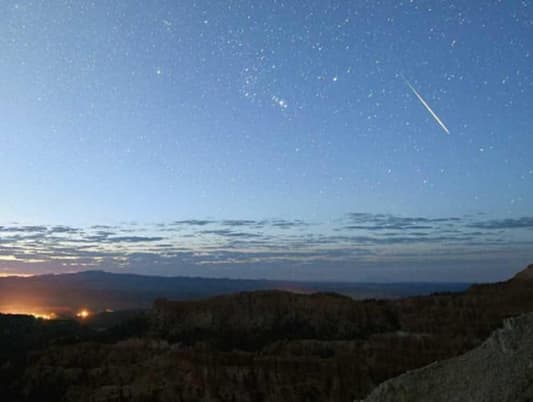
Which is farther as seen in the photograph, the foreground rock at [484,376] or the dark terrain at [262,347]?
the dark terrain at [262,347]

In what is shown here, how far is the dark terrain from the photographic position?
101812 millimetres

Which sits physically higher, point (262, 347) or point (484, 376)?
point (484, 376)

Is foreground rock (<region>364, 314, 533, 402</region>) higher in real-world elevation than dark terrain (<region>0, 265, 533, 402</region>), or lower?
higher

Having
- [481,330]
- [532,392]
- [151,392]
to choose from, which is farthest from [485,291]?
[532,392]

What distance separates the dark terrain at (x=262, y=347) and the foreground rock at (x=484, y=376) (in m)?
63.0

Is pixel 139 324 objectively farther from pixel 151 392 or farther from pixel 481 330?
pixel 481 330

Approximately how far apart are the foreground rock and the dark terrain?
63.0 m

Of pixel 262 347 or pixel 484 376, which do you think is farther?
pixel 262 347

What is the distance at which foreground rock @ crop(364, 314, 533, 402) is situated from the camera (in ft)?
85.7

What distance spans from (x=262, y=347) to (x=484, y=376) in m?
108

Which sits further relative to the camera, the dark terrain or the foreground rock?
the dark terrain

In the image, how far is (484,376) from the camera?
96.3ft

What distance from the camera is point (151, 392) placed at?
105312 millimetres

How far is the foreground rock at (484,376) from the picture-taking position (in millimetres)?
26109
